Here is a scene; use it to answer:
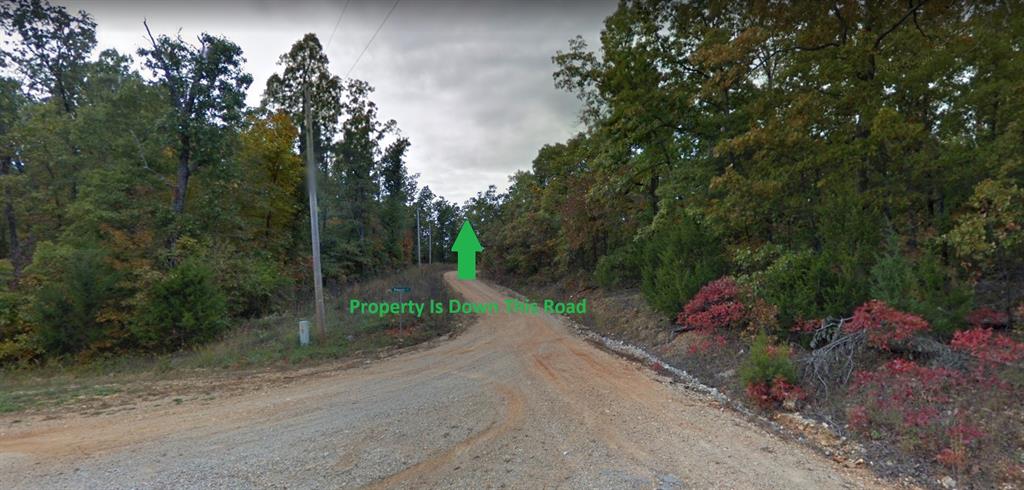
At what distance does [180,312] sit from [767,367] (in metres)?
14.2

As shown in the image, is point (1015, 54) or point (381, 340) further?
point (381, 340)

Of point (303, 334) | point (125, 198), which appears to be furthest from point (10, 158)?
point (303, 334)

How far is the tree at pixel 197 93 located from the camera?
13914mm

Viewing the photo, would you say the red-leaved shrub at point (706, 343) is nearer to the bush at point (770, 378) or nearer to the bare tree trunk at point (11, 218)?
the bush at point (770, 378)

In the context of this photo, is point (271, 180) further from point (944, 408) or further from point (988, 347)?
point (988, 347)

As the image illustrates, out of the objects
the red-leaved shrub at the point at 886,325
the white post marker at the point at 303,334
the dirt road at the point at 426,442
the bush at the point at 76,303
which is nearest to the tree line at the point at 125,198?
the bush at the point at 76,303

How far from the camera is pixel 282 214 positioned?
2333cm

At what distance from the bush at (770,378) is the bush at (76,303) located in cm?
1512

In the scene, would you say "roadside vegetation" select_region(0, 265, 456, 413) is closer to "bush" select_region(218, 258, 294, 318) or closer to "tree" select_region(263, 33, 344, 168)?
"bush" select_region(218, 258, 294, 318)

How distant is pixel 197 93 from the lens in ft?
46.9

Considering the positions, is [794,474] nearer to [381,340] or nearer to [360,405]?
[360,405]

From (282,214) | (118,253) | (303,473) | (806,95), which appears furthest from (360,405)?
(282,214)

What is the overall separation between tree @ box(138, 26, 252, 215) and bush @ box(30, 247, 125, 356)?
12.8ft

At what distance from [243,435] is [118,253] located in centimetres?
1137
